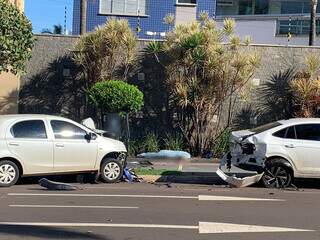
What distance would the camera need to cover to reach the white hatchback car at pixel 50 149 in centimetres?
1356

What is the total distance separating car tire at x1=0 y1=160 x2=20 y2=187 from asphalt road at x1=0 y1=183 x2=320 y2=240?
0.31 metres

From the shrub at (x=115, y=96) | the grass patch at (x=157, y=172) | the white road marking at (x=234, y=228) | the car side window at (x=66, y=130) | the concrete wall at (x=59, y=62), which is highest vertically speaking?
the concrete wall at (x=59, y=62)

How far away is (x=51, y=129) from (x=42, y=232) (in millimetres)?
5895

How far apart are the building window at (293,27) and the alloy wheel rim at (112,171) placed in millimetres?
40802

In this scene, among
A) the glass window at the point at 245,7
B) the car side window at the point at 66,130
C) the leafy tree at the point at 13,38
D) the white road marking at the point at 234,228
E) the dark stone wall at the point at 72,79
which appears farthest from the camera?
the glass window at the point at 245,7

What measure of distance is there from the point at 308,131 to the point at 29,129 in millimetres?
6158

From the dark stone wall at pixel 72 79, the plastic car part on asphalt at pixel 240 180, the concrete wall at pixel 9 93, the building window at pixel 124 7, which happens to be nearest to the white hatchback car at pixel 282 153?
Result: the plastic car part on asphalt at pixel 240 180

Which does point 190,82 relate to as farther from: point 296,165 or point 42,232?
point 42,232

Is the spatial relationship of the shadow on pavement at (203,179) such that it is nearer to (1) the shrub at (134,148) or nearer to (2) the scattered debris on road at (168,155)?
(2) the scattered debris on road at (168,155)

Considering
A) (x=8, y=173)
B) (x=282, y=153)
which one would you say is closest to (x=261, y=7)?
(x=282, y=153)

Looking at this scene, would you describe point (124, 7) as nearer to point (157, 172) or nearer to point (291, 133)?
point (157, 172)

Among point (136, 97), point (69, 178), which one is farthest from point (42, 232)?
point (136, 97)

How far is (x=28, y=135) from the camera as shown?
13.8m

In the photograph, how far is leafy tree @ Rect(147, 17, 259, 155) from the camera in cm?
1920
